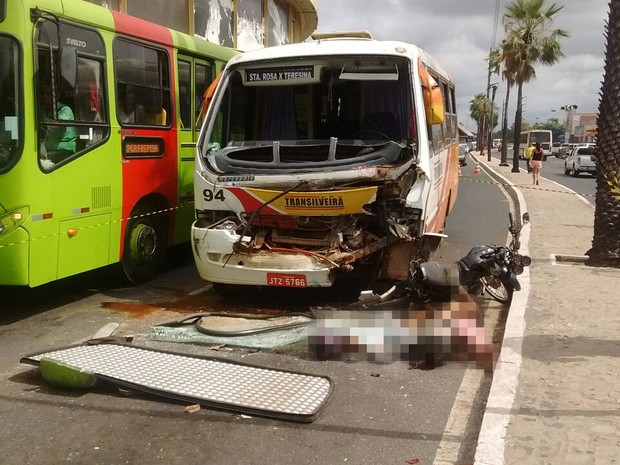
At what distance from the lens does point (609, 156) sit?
8.45 meters

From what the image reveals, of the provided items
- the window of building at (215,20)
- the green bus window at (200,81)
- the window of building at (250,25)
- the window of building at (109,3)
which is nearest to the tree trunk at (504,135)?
the window of building at (250,25)

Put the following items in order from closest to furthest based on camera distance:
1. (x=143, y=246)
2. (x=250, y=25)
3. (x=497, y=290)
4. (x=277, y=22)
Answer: (x=497, y=290) < (x=143, y=246) < (x=250, y=25) < (x=277, y=22)

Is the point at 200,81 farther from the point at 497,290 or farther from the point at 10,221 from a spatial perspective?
the point at 497,290

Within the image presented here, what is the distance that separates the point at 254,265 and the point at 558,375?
291cm

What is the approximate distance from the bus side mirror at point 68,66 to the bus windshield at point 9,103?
16.6 inches

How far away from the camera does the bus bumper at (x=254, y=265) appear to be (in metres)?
6.03

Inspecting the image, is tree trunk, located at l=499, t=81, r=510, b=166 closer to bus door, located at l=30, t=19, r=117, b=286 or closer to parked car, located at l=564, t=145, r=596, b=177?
parked car, located at l=564, t=145, r=596, b=177

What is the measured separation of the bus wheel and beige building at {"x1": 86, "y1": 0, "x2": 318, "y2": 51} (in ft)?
17.1

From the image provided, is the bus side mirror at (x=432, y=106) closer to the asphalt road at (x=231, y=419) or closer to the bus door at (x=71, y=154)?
the asphalt road at (x=231, y=419)

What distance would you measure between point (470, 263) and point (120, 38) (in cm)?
444

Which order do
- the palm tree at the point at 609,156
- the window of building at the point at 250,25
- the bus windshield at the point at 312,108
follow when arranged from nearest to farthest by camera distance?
the bus windshield at the point at 312,108 < the palm tree at the point at 609,156 < the window of building at the point at 250,25

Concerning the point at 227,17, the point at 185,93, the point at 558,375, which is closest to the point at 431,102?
the point at 558,375

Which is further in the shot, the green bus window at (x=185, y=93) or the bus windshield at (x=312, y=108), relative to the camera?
the green bus window at (x=185, y=93)

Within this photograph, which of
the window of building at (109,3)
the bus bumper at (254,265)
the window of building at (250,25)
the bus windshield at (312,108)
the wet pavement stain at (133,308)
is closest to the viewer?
the bus bumper at (254,265)
